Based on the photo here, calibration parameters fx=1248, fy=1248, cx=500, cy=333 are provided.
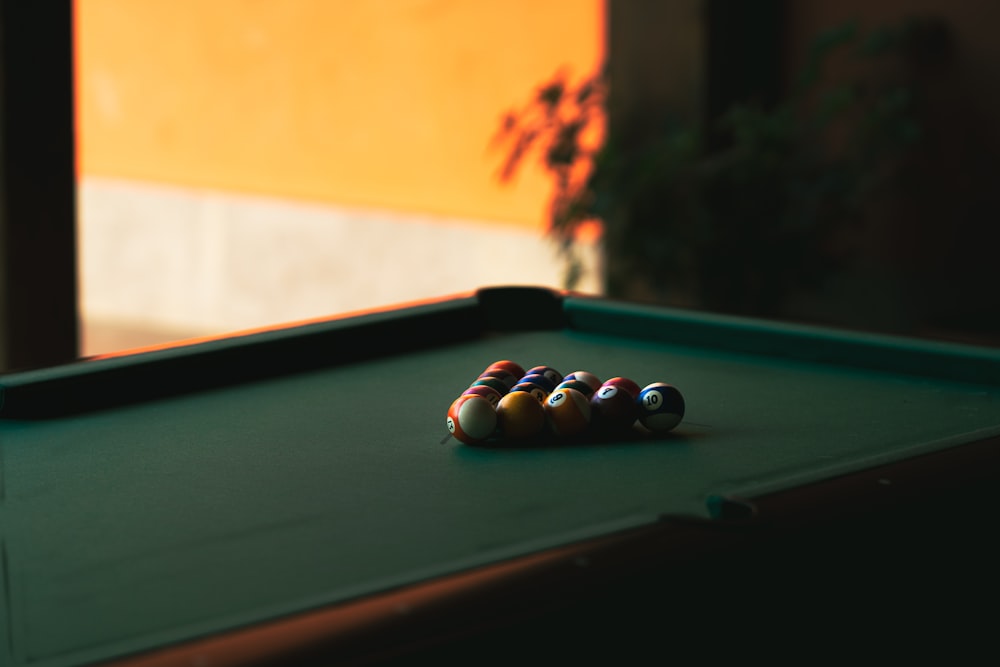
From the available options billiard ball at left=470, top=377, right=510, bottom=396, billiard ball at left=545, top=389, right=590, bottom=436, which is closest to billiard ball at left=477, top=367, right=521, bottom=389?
billiard ball at left=470, top=377, right=510, bottom=396

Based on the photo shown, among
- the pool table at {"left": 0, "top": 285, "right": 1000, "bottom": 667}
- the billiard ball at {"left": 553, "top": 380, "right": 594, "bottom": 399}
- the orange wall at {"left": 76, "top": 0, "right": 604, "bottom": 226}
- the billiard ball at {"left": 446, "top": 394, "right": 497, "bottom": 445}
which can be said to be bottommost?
the pool table at {"left": 0, "top": 285, "right": 1000, "bottom": 667}

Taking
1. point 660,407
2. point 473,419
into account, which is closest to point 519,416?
point 473,419

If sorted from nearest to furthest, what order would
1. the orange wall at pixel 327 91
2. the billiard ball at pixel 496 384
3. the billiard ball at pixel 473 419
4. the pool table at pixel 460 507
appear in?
the pool table at pixel 460 507, the billiard ball at pixel 473 419, the billiard ball at pixel 496 384, the orange wall at pixel 327 91

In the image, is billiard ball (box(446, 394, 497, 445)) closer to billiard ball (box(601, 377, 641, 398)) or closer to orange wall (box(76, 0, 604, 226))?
billiard ball (box(601, 377, 641, 398))

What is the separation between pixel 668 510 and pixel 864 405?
616 millimetres

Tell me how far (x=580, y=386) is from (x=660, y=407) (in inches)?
3.9

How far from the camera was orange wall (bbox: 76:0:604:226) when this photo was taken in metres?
4.67

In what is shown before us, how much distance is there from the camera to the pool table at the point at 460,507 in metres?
0.91

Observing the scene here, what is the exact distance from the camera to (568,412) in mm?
1432

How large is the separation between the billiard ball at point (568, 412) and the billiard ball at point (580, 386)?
0.01m

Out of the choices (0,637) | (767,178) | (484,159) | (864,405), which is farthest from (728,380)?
(484,159)

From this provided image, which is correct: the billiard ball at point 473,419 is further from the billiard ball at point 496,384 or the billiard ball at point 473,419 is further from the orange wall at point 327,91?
the orange wall at point 327,91

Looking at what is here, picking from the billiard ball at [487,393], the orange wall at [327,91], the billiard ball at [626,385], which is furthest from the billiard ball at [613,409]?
the orange wall at [327,91]

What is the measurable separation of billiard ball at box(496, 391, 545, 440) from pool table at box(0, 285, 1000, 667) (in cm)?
2
